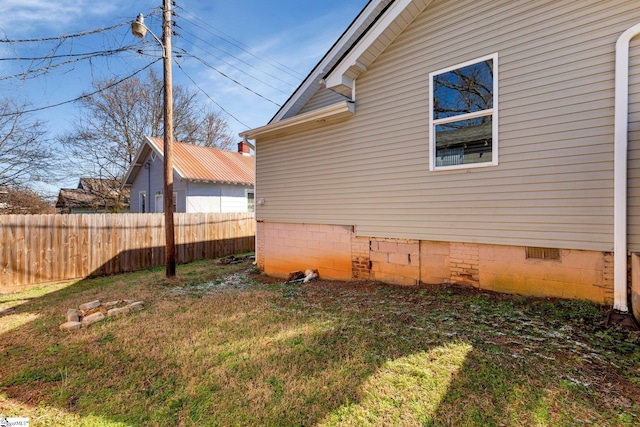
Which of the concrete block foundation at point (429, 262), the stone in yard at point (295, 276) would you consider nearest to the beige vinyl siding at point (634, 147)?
the concrete block foundation at point (429, 262)

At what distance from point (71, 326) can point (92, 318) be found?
0.29 meters

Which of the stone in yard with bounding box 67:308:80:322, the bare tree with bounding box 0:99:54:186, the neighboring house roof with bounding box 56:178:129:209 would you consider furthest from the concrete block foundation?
the neighboring house roof with bounding box 56:178:129:209

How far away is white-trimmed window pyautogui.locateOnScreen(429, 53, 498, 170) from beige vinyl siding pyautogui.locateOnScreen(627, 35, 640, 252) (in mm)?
1462

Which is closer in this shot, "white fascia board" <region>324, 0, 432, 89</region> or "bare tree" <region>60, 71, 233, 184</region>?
"white fascia board" <region>324, 0, 432, 89</region>

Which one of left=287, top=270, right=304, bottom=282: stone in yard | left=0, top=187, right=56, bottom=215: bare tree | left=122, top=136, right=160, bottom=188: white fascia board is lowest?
left=287, top=270, right=304, bottom=282: stone in yard

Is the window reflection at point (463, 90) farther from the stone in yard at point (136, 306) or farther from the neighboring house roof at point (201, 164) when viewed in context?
the neighboring house roof at point (201, 164)

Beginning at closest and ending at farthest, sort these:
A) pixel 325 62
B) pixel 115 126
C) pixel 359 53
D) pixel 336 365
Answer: pixel 336 365 < pixel 359 53 < pixel 325 62 < pixel 115 126

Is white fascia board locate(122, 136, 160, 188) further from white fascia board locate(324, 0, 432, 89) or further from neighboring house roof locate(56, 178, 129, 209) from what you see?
white fascia board locate(324, 0, 432, 89)

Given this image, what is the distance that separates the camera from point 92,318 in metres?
4.62

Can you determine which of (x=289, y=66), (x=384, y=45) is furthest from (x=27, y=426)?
(x=289, y=66)

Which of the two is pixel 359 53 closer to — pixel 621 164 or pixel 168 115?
pixel 621 164

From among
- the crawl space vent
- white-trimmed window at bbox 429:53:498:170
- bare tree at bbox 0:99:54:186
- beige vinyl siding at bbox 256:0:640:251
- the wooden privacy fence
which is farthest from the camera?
bare tree at bbox 0:99:54:186

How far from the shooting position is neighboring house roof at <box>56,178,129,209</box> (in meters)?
22.3

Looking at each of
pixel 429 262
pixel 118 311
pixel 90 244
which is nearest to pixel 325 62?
pixel 429 262
